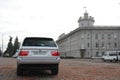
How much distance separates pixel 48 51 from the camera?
43.6 ft

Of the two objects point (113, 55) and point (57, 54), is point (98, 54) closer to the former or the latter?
point (113, 55)

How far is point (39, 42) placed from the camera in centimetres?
1381

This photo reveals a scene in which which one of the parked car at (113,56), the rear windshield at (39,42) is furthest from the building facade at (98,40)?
the rear windshield at (39,42)

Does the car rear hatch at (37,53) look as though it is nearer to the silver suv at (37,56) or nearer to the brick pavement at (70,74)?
the silver suv at (37,56)

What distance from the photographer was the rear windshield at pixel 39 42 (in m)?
13.6

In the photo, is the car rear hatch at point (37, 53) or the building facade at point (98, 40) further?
the building facade at point (98, 40)

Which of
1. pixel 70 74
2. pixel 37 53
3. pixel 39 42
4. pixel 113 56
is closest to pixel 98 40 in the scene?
pixel 113 56

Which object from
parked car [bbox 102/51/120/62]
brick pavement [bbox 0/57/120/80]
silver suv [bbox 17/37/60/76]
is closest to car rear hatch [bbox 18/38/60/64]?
silver suv [bbox 17/37/60/76]

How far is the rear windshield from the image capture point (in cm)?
1365

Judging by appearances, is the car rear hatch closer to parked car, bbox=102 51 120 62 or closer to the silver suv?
the silver suv

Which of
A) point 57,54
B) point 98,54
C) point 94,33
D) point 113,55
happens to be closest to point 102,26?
point 94,33

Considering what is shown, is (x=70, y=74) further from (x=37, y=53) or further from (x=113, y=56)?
(x=113, y=56)

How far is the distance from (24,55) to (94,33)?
360 ft

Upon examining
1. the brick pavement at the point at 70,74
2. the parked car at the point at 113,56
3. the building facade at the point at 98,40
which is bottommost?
the brick pavement at the point at 70,74
